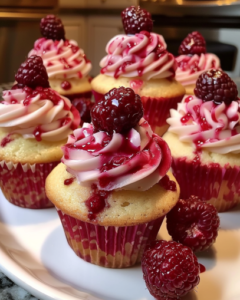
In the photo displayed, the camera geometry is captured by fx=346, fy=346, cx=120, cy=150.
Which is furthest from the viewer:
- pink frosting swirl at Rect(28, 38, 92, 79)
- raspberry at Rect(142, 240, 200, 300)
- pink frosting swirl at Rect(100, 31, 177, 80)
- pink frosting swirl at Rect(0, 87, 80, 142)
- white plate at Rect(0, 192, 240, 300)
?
pink frosting swirl at Rect(28, 38, 92, 79)

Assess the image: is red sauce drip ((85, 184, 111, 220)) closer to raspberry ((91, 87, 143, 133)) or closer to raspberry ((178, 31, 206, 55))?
raspberry ((91, 87, 143, 133))

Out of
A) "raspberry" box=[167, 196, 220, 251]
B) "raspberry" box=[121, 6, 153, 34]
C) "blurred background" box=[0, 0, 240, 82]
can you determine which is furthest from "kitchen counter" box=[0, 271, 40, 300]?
"blurred background" box=[0, 0, 240, 82]

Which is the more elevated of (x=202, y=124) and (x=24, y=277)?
(x=202, y=124)

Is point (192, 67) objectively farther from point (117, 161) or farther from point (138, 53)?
point (117, 161)

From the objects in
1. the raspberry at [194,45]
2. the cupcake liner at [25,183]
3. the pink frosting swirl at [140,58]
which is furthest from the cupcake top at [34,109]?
the raspberry at [194,45]

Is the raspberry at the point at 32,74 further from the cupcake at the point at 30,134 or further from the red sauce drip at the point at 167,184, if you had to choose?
the red sauce drip at the point at 167,184

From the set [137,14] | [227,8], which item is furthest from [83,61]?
[227,8]

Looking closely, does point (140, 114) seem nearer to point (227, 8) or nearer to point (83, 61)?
point (83, 61)

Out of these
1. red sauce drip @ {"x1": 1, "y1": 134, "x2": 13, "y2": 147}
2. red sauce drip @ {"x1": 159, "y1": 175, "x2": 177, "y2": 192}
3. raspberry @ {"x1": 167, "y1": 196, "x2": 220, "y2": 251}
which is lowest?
raspberry @ {"x1": 167, "y1": 196, "x2": 220, "y2": 251}
